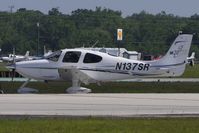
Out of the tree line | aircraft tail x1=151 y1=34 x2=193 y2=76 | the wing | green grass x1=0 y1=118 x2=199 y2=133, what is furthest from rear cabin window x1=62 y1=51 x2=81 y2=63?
the tree line

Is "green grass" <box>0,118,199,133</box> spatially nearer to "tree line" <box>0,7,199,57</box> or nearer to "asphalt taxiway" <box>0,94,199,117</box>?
"asphalt taxiway" <box>0,94,199,117</box>

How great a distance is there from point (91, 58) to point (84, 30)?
110 m

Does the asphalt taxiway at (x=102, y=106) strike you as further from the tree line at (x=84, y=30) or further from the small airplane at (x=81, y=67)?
the tree line at (x=84, y=30)

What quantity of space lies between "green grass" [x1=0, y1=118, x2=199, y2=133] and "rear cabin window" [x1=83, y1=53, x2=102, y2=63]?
14279mm

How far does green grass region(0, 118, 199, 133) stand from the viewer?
580 inches

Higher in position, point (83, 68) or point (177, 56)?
point (177, 56)

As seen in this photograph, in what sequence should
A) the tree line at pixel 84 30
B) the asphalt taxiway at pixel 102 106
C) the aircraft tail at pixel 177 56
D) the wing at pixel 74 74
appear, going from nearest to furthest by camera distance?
1. the asphalt taxiway at pixel 102 106
2. the wing at pixel 74 74
3. the aircraft tail at pixel 177 56
4. the tree line at pixel 84 30

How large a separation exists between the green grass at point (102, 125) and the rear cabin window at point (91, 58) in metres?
14.3

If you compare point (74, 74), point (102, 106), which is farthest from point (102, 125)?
point (74, 74)

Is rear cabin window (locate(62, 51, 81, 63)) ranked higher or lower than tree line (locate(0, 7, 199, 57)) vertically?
higher

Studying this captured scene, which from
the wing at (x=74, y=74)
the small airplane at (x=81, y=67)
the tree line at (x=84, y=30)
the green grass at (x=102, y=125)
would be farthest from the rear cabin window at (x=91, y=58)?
the tree line at (x=84, y=30)

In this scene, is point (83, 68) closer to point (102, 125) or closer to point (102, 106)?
point (102, 106)

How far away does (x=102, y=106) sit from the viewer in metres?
20.0

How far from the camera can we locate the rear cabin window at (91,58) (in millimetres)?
31270
